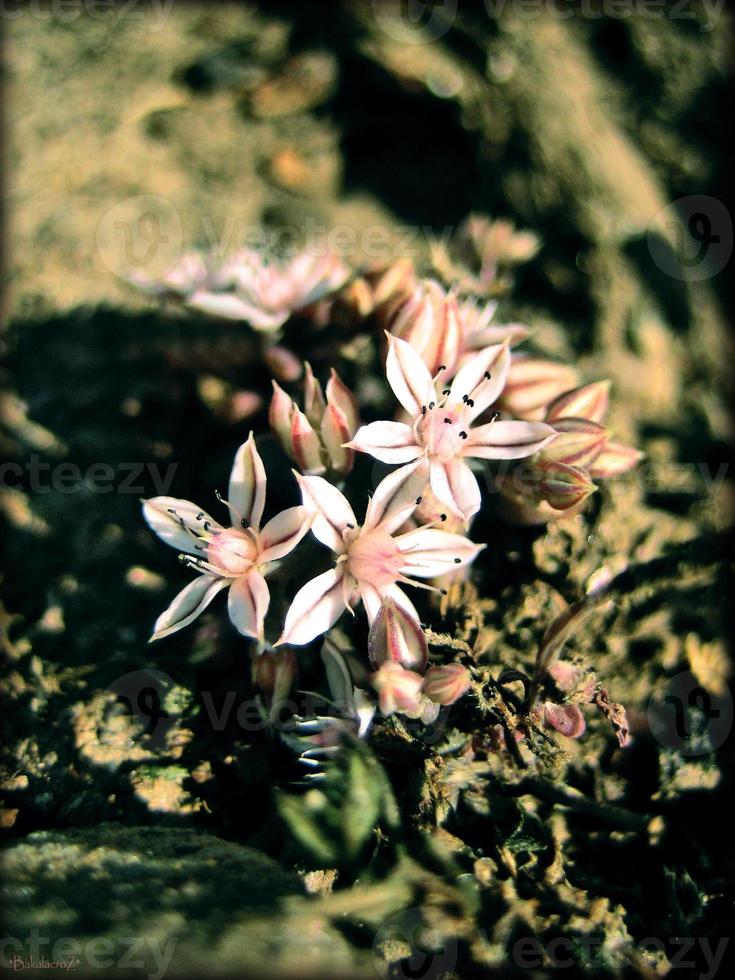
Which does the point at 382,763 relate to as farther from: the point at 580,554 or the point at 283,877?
the point at 580,554

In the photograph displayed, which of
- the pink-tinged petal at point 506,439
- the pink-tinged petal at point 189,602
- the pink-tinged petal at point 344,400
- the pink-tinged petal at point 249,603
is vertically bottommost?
the pink-tinged petal at point 189,602

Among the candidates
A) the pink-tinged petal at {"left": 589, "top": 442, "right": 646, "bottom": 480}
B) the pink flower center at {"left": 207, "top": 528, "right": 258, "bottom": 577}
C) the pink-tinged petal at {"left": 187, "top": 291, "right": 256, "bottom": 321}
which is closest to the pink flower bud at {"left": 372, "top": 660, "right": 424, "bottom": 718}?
the pink flower center at {"left": 207, "top": 528, "right": 258, "bottom": 577}

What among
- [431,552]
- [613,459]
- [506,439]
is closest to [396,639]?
[431,552]

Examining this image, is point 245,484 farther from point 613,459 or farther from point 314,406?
point 613,459

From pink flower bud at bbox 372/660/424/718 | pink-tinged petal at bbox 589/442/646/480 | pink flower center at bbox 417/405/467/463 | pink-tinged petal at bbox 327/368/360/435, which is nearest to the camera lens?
pink flower bud at bbox 372/660/424/718

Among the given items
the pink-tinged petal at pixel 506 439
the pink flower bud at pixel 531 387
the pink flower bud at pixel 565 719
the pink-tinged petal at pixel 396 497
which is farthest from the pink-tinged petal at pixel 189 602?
the pink flower bud at pixel 531 387

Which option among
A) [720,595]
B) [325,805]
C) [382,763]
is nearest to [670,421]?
[720,595]

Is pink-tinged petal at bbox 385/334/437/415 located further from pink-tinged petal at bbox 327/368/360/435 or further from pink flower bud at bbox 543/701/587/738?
pink flower bud at bbox 543/701/587/738

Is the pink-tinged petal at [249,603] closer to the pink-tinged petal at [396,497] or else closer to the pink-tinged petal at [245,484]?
the pink-tinged petal at [245,484]
